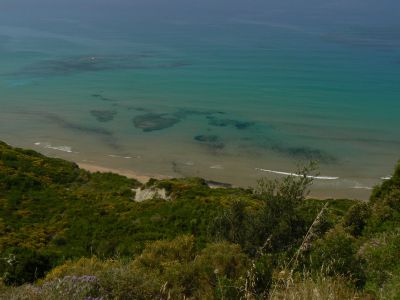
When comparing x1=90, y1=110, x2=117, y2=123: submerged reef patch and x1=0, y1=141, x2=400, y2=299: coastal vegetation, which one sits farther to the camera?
x1=90, y1=110, x2=117, y2=123: submerged reef patch

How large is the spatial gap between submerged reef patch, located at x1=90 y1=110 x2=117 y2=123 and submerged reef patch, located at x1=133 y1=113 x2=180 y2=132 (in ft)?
11.2

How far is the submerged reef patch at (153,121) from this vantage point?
52.8 m

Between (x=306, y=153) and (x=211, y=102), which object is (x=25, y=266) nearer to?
(x=306, y=153)

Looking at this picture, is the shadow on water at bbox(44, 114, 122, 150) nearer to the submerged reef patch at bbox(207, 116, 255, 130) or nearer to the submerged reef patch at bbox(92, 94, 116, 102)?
the submerged reef patch at bbox(92, 94, 116, 102)

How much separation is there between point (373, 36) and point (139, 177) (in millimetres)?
93939

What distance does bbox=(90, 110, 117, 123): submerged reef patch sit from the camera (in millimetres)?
56119

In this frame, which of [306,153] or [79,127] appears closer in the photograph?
[306,153]

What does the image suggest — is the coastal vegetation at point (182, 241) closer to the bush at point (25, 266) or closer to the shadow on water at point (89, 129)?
the bush at point (25, 266)

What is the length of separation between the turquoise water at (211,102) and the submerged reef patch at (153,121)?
0.13 m

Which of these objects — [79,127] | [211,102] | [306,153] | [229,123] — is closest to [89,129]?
[79,127]

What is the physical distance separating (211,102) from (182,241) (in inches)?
2029

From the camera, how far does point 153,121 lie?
55.0m

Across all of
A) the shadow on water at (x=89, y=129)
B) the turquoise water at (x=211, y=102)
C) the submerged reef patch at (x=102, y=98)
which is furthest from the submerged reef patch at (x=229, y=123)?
the submerged reef patch at (x=102, y=98)

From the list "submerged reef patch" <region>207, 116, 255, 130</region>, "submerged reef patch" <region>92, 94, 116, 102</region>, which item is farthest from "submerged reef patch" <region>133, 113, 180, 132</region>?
"submerged reef patch" <region>92, 94, 116, 102</region>
